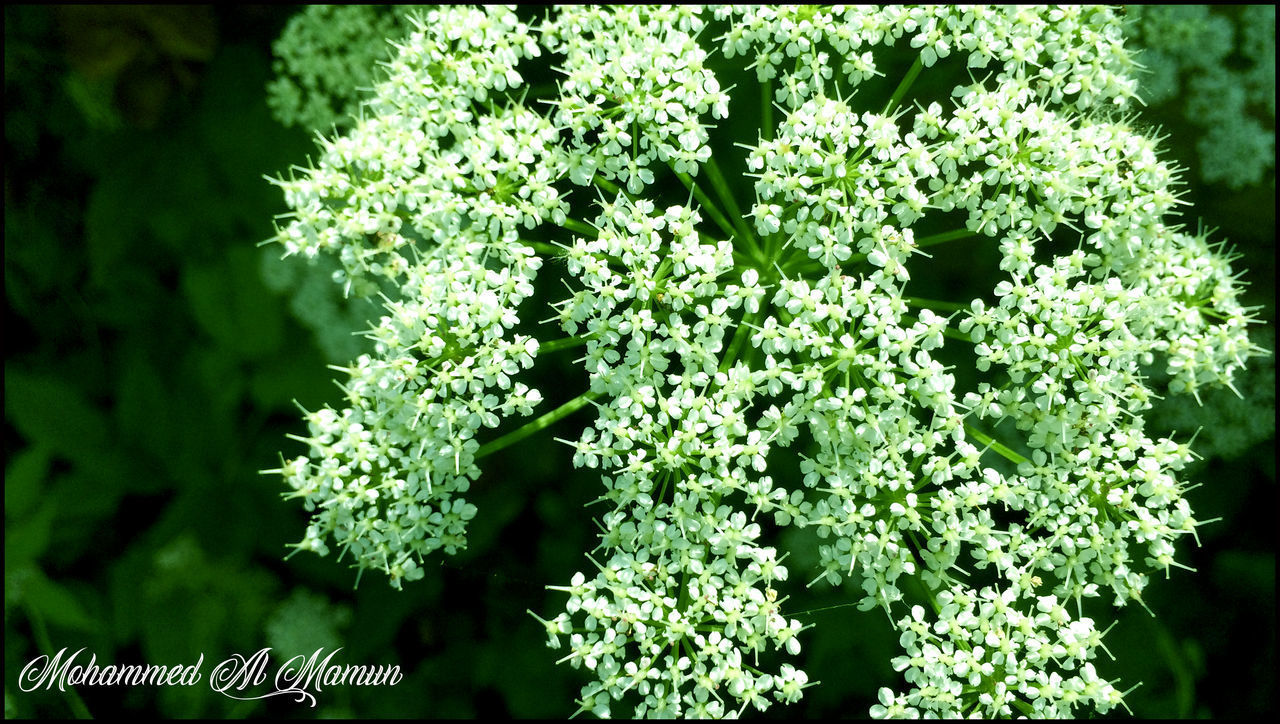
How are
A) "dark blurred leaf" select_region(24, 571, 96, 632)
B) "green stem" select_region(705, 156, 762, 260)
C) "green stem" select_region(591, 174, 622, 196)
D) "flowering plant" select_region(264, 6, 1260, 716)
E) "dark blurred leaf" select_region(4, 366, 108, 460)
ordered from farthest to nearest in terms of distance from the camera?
"dark blurred leaf" select_region(4, 366, 108, 460), "dark blurred leaf" select_region(24, 571, 96, 632), "green stem" select_region(705, 156, 762, 260), "green stem" select_region(591, 174, 622, 196), "flowering plant" select_region(264, 6, 1260, 716)

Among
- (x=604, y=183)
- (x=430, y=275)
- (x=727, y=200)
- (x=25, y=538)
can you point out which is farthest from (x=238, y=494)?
(x=727, y=200)

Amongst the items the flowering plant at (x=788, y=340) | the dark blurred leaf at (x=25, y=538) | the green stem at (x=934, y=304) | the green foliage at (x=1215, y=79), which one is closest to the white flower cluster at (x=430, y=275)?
the flowering plant at (x=788, y=340)

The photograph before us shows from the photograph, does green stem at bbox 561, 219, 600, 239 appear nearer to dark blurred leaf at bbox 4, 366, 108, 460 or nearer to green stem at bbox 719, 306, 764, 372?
green stem at bbox 719, 306, 764, 372

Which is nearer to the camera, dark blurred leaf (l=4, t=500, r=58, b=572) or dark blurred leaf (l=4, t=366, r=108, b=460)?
dark blurred leaf (l=4, t=500, r=58, b=572)

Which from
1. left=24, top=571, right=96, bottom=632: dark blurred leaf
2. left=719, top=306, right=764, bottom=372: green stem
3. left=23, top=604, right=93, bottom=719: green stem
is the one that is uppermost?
left=719, top=306, right=764, bottom=372: green stem

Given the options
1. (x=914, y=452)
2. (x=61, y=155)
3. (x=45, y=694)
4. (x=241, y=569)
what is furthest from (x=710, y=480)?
(x=61, y=155)

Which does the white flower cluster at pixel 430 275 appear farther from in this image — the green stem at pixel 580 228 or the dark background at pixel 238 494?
the dark background at pixel 238 494

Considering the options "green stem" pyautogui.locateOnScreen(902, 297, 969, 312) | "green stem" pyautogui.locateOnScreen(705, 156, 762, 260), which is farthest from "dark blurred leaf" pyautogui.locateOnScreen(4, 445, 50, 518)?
"green stem" pyautogui.locateOnScreen(902, 297, 969, 312)
